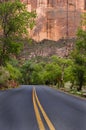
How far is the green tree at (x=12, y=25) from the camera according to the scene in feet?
178

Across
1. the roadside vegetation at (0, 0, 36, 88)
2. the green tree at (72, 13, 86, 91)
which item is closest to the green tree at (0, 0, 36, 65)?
the roadside vegetation at (0, 0, 36, 88)

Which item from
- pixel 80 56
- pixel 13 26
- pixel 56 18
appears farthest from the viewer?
pixel 56 18

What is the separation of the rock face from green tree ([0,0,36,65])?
130323 millimetres

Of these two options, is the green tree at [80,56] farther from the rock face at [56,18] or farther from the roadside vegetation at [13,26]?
the rock face at [56,18]

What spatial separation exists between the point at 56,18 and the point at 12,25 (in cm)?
14191

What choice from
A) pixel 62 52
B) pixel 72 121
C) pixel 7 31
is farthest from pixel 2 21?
pixel 62 52

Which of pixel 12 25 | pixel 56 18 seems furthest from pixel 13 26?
Answer: pixel 56 18

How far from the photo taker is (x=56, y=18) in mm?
194500

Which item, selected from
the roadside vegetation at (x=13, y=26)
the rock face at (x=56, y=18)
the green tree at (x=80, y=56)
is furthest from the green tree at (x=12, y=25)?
the rock face at (x=56, y=18)

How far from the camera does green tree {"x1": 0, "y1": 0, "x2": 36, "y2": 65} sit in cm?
5439

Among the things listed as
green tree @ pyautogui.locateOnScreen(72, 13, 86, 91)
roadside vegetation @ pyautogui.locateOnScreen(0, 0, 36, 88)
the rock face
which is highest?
the rock face

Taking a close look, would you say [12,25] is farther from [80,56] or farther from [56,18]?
[56,18]

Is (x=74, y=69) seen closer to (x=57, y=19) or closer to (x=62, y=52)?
(x=62, y=52)

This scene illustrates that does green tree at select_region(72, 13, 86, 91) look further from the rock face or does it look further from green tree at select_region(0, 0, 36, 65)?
the rock face
